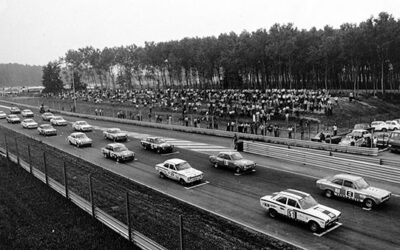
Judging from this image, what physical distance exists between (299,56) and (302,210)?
65.2m

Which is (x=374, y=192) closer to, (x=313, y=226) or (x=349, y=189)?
(x=349, y=189)

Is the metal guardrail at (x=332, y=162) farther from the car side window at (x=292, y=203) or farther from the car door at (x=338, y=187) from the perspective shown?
the car side window at (x=292, y=203)

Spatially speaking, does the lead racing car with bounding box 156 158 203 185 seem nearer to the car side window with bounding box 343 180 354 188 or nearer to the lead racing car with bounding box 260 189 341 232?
the lead racing car with bounding box 260 189 341 232

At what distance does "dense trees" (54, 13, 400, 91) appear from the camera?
7025cm

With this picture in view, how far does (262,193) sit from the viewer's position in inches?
842

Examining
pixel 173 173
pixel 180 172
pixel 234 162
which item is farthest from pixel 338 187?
pixel 173 173

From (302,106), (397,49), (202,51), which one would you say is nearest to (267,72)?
(202,51)

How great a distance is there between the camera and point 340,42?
7306 centimetres

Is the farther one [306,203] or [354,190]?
[354,190]

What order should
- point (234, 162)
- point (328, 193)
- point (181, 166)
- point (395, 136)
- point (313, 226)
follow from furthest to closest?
point (395, 136), point (234, 162), point (181, 166), point (328, 193), point (313, 226)

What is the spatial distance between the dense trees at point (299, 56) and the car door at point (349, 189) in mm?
54581

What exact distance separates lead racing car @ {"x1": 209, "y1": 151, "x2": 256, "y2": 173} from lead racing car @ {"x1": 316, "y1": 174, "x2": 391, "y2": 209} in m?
6.04

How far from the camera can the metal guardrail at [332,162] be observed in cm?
2352

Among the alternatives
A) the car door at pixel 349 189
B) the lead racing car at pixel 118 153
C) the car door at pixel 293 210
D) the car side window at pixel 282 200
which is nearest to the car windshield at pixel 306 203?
the car door at pixel 293 210
